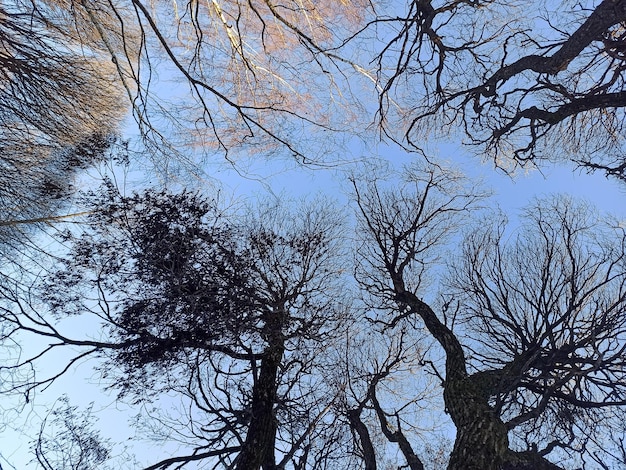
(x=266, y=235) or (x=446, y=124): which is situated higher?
(x=446, y=124)

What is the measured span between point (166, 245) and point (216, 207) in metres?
0.88

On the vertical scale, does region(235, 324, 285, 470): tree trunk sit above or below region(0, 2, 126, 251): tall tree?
below

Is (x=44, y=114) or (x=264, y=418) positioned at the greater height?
(x=44, y=114)

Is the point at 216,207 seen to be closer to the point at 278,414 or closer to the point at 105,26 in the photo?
the point at 105,26

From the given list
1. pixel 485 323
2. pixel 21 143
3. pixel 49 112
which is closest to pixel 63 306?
pixel 21 143

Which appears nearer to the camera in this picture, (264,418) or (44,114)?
(44,114)

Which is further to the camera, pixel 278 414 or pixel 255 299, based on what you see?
pixel 255 299

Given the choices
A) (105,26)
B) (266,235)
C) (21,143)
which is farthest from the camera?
(266,235)

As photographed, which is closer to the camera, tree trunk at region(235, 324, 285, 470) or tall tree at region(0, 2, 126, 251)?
tall tree at region(0, 2, 126, 251)

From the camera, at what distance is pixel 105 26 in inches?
177

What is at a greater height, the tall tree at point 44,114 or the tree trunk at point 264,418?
the tall tree at point 44,114

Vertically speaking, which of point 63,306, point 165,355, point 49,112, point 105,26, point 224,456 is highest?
point 105,26

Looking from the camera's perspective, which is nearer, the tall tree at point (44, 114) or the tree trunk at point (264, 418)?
the tall tree at point (44, 114)

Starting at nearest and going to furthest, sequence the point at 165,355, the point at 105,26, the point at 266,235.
Answer: the point at 105,26 < the point at 165,355 < the point at 266,235
